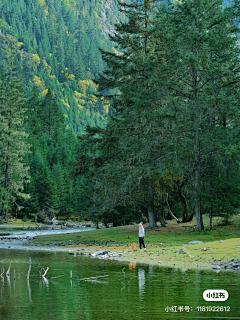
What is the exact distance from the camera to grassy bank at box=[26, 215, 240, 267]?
2282cm

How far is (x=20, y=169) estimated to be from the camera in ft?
245

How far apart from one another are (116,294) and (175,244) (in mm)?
16005

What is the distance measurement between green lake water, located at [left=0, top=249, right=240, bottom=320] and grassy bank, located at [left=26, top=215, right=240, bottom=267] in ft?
9.68

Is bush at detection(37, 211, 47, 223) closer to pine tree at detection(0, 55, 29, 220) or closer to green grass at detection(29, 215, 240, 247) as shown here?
pine tree at detection(0, 55, 29, 220)

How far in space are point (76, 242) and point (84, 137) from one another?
13.4 m

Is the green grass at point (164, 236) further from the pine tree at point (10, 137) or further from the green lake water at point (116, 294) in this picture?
the pine tree at point (10, 137)

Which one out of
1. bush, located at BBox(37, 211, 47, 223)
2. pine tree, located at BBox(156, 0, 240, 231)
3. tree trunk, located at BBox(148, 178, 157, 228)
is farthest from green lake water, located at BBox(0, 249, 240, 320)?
bush, located at BBox(37, 211, 47, 223)

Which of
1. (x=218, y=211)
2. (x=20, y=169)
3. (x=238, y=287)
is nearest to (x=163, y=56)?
(x=218, y=211)

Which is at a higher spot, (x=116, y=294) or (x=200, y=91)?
(x=200, y=91)

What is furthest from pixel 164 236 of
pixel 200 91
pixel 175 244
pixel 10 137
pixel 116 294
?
pixel 10 137

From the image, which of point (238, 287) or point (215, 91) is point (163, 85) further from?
point (238, 287)

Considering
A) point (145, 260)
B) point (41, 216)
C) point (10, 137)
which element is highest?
point (10, 137)

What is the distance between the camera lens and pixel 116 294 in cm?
1494

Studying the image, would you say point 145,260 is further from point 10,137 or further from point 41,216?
point 41,216
